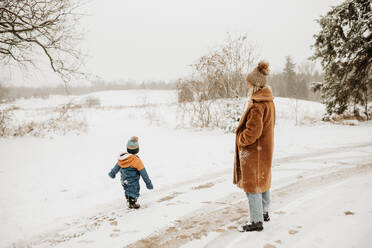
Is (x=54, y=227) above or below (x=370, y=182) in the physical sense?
below

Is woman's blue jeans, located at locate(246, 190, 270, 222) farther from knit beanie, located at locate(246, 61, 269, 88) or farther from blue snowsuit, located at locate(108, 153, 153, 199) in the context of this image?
blue snowsuit, located at locate(108, 153, 153, 199)

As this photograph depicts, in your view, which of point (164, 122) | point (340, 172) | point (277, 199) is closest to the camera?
point (277, 199)

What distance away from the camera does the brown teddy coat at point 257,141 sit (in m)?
2.56

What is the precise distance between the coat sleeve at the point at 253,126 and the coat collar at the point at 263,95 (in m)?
0.11

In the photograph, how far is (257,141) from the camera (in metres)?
2.66

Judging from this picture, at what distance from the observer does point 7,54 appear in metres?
6.82

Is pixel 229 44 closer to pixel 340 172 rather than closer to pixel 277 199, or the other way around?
pixel 340 172

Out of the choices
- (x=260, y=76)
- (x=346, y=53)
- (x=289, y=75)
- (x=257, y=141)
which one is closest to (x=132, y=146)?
(x=257, y=141)

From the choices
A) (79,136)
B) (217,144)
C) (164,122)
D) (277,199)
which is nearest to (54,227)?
(277,199)

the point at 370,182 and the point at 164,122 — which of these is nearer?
the point at 370,182

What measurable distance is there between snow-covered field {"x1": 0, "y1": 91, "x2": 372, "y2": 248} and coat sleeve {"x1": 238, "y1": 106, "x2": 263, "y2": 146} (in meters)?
1.19

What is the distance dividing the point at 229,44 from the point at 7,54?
29.8ft

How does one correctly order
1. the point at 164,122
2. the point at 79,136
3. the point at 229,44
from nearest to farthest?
the point at 79,136 < the point at 229,44 < the point at 164,122

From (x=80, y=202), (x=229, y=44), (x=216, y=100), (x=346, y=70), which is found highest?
(x=229, y=44)
